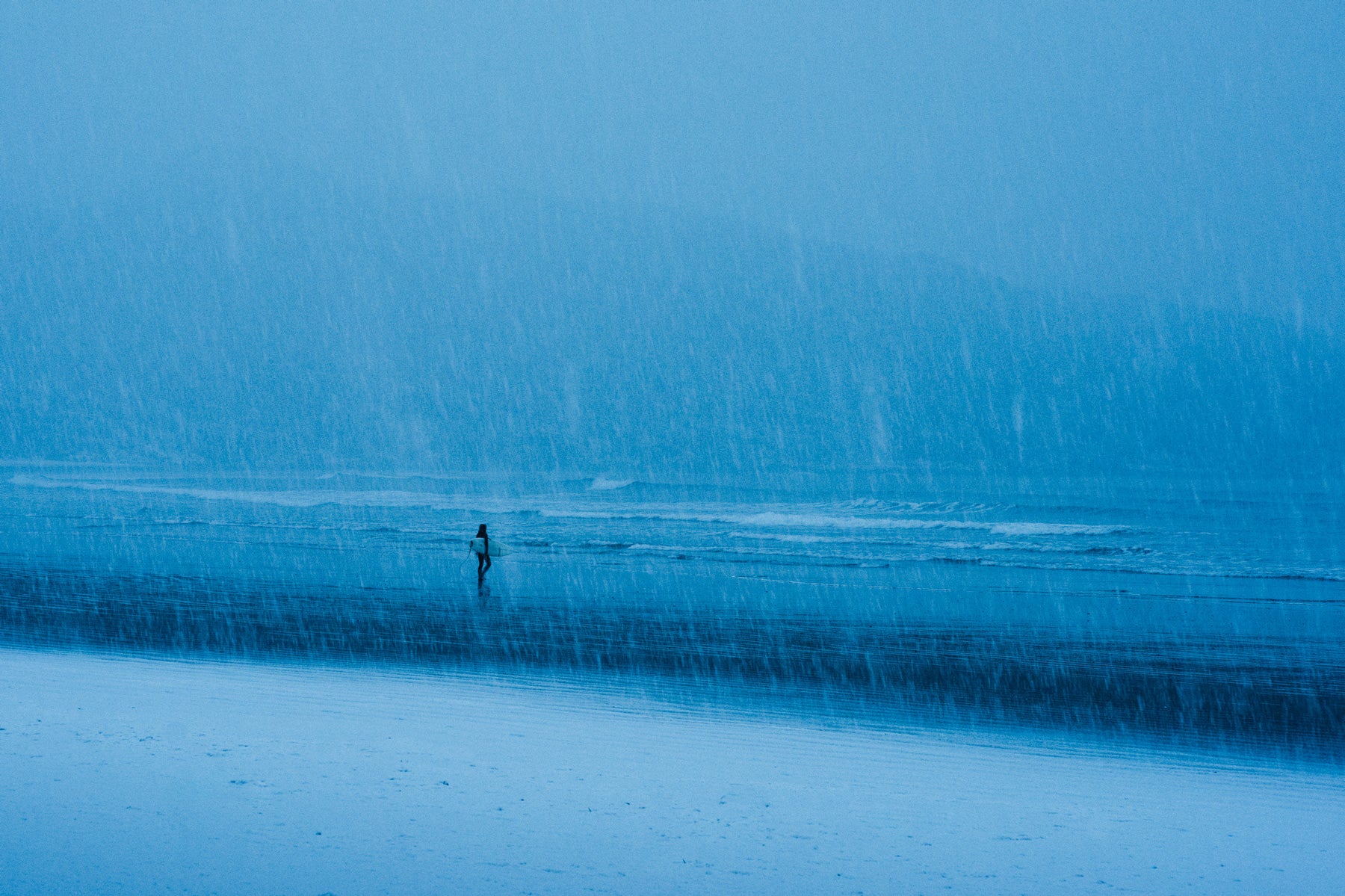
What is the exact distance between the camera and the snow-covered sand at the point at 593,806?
5.07 meters

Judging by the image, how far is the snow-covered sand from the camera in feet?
16.6

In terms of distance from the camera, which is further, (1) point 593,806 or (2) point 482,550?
(2) point 482,550

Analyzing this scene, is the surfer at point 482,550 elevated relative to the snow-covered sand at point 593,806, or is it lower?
elevated

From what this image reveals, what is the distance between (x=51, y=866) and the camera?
4859mm

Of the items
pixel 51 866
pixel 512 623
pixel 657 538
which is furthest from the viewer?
pixel 657 538

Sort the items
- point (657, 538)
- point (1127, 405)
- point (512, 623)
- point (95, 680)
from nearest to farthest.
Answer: point (95, 680)
point (512, 623)
point (657, 538)
point (1127, 405)

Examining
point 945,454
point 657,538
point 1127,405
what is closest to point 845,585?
point 657,538

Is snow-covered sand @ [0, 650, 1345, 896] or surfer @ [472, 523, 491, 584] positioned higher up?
surfer @ [472, 523, 491, 584]

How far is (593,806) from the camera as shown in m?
6.15

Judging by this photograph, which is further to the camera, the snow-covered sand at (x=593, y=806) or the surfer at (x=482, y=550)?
the surfer at (x=482, y=550)

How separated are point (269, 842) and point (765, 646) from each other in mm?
7542

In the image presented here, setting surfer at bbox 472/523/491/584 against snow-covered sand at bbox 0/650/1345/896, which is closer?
snow-covered sand at bbox 0/650/1345/896

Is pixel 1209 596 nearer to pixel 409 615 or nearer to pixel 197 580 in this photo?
pixel 409 615

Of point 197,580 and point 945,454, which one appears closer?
point 197,580
